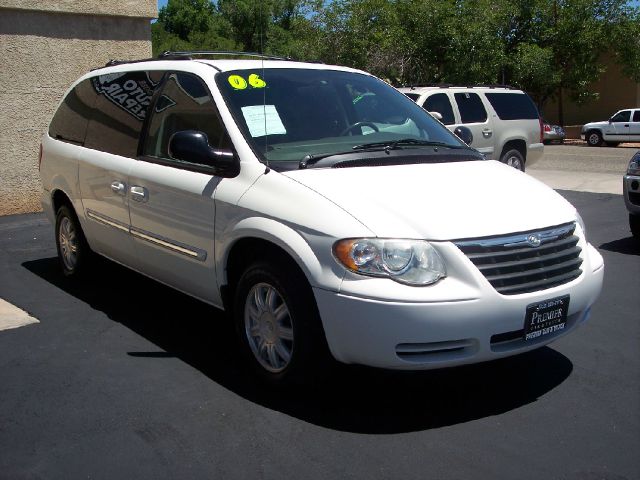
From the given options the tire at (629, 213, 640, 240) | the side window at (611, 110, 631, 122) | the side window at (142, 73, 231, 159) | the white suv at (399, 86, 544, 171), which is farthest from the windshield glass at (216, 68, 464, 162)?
the side window at (611, 110, 631, 122)

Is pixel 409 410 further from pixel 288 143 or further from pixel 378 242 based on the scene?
pixel 288 143

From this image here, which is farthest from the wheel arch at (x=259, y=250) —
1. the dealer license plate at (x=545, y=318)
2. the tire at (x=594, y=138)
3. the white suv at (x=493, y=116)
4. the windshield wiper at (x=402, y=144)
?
the tire at (x=594, y=138)

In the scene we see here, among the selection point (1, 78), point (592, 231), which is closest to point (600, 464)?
point (592, 231)

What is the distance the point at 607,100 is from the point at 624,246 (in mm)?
34817

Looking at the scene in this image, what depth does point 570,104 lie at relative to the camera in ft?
138

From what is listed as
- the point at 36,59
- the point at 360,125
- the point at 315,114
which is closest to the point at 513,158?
the point at 36,59

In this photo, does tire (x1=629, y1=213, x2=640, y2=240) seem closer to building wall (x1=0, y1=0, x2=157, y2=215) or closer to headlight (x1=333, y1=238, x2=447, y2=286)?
headlight (x1=333, y1=238, x2=447, y2=286)

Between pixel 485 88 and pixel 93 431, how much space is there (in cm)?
1156

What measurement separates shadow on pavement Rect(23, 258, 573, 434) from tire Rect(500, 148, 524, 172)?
952 cm

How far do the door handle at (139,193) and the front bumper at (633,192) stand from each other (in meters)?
5.28

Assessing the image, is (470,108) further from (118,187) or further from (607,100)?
(607,100)

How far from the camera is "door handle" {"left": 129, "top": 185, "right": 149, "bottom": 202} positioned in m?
5.31

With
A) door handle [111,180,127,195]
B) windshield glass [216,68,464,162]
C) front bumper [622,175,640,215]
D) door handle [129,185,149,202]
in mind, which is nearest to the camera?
windshield glass [216,68,464,162]

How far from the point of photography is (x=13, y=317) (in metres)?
5.93
